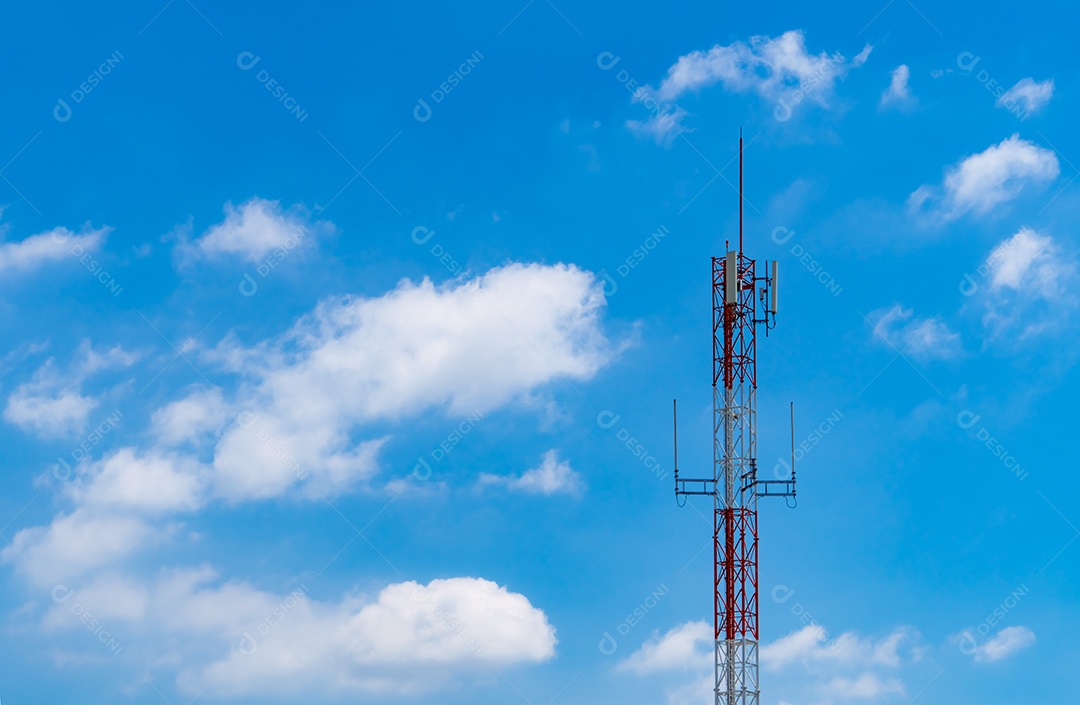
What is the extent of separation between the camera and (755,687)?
10225 centimetres

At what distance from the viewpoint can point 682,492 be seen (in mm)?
103438

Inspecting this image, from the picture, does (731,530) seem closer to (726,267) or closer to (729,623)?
(729,623)

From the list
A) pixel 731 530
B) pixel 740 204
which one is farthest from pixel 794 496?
pixel 740 204

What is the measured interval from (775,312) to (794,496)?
10796mm

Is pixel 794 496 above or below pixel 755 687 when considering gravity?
above

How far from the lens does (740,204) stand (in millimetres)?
105312

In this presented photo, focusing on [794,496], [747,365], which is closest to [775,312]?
[747,365]

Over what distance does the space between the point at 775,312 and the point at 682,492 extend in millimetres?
11887

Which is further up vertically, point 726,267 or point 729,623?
point 726,267

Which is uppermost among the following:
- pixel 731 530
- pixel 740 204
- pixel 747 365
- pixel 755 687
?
pixel 740 204

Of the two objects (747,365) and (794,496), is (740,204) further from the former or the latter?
(794,496)

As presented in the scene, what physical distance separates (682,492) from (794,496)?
6.43 metres

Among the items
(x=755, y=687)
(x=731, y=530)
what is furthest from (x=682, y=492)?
(x=755, y=687)

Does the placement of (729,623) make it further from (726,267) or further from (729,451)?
(726,267)
